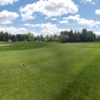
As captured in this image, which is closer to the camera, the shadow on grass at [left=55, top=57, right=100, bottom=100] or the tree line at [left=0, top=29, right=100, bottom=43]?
the shadow on grass at [left=55, top=57, right=100, bottom=100]

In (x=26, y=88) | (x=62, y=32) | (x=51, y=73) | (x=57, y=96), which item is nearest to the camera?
(x=57, y=96)

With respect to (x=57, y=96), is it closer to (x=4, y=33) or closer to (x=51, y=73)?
(x=51, y=73)

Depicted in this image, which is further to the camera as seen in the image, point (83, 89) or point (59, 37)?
point (59, 37)

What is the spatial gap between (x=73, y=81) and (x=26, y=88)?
8.89ft

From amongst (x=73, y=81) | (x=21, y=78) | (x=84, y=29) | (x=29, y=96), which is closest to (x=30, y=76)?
(x=21, y=78)

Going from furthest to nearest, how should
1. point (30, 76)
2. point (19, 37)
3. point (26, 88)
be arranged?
point (19, 37) → point (30, 76) → point (26, 88)

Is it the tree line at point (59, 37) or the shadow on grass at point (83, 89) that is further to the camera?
the tree line at point (59, 37)

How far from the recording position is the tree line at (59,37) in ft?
518

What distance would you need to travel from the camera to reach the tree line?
6220 inches

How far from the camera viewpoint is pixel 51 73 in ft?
42.7

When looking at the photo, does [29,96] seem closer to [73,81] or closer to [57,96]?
[57,96]

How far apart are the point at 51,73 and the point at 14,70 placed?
85.1 inches

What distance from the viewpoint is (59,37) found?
518 ft

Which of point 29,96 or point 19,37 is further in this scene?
point 19,37
